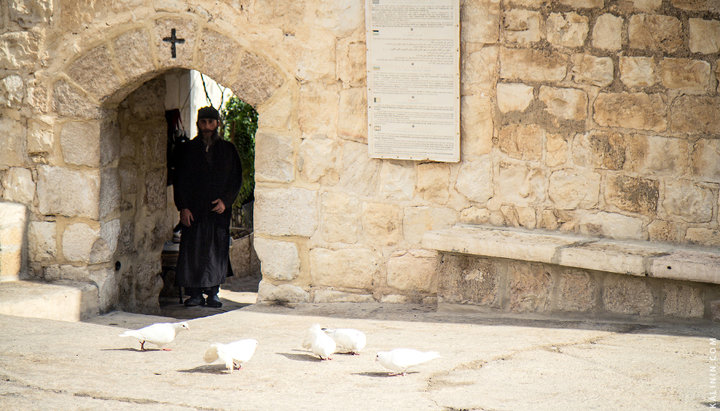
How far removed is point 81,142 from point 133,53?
0.73 meters

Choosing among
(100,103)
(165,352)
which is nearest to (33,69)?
(100,103)

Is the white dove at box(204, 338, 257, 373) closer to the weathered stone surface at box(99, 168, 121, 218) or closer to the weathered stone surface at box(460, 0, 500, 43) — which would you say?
the weathered stone surface at box(460, 0, 500, 43)

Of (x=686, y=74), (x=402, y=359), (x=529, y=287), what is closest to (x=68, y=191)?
(x=529, y=287)

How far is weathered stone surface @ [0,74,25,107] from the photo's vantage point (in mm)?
5883

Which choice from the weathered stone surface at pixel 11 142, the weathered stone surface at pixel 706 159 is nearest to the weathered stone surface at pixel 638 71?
the weathered stone surface at pixel 706 159

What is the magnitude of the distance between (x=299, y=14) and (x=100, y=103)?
1547 millimetres

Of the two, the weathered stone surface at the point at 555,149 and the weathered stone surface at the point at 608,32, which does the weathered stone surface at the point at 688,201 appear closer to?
the weathered stone surface at the point at 555,149

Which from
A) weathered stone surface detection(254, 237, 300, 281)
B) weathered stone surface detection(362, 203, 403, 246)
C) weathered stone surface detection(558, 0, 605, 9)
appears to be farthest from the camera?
weathered stone surface detection(254, 237, 300, 281)

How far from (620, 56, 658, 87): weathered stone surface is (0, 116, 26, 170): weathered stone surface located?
399 cm

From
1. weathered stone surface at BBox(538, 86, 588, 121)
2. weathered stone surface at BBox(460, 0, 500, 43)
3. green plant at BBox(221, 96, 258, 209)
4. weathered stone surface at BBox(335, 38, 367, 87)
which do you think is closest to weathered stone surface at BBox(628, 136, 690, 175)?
weathered stone surface at BBox(538, 86, 588, 121)

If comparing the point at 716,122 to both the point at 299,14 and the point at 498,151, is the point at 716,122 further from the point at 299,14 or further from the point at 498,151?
the point at 299,14

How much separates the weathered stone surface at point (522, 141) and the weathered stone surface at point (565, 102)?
14cm

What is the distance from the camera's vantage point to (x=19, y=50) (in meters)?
5.85

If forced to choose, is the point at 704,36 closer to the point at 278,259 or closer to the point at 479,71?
the point at 479,71
